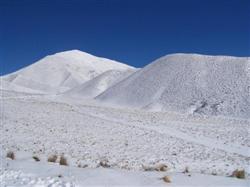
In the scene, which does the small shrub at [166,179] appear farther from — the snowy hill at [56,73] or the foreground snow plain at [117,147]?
the snowy hill at [56,73]

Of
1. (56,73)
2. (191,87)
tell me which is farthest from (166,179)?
(56,73)

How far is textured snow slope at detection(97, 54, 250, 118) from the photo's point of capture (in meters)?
51.6

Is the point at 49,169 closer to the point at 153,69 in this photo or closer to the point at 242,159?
the point at 242,159

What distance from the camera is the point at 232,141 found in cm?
2761

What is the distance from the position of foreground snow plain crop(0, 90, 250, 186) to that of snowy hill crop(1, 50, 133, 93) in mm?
115884

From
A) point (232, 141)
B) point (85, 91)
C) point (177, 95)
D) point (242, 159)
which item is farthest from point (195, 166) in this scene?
point (85, 91)

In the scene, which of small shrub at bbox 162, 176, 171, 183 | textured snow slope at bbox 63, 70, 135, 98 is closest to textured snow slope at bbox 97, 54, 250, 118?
textured snow slope at bbox 63, 70, 135, 98

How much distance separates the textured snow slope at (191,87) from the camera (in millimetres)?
51625

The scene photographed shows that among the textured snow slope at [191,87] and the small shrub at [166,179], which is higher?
the textured snow slope at [191,87]

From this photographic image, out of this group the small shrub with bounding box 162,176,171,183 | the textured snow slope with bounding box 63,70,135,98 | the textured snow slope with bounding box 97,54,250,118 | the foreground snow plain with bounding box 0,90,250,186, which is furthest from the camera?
the textured snow slope with bounding box 63,70,135,98

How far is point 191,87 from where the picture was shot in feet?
200

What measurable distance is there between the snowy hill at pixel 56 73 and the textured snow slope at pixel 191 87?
82.2m

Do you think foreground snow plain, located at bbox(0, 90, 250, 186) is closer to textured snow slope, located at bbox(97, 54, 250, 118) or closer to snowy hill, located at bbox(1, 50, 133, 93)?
textured snow slope, located at bbox(97, 54, 250, 118)

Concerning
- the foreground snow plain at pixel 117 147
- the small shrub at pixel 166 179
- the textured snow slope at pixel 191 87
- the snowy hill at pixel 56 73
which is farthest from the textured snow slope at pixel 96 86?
the small shrub at pixel 166 179
